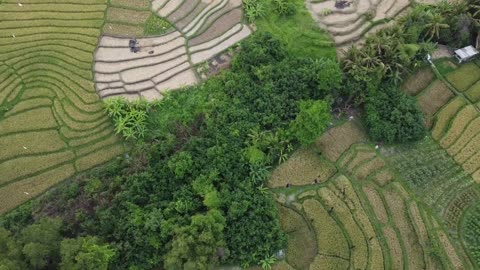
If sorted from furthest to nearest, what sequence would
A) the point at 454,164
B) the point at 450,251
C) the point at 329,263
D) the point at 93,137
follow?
the point at 93,137
the point at 454,164
the point at 450,251
the point at 329,263

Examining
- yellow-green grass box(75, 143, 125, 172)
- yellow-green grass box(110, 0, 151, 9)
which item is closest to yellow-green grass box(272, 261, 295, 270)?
yellow-green grass box(75, 143, 125, 172)

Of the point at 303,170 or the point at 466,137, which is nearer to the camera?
the point at 303,170

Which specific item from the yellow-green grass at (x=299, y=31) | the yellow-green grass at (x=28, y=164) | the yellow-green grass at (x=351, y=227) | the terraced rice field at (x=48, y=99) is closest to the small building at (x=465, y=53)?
the yellow-green grass at (x=299, y=31)

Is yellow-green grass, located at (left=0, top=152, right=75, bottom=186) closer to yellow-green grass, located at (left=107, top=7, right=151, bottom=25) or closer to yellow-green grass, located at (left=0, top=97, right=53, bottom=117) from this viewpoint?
yellow-green grass, located at (left=0, top=97, right=53, bottom=117)

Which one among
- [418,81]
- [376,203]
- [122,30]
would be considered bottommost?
[376,203]

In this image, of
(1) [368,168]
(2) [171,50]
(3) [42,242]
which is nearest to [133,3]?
(2) [171,50]

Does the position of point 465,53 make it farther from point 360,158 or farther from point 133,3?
point 133,3

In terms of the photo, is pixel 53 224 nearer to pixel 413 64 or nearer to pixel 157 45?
pixel 157 45
